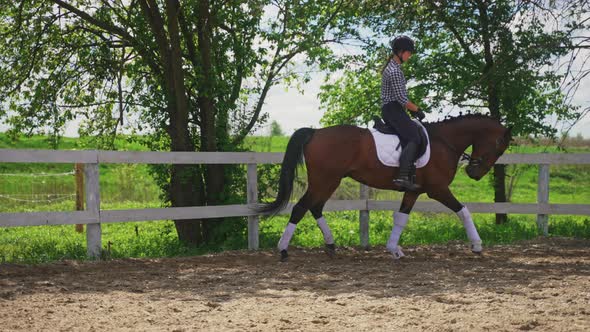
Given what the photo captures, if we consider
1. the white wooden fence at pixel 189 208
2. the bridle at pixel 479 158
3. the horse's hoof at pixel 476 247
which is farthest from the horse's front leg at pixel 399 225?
the white wooden fence at pixel 189 208

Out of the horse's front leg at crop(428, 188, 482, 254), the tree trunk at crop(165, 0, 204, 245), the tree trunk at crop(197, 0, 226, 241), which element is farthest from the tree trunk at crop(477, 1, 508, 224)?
the tree trunk at crop(165, 0, 204, 245)

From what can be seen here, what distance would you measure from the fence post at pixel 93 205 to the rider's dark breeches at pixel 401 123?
3.72 meters

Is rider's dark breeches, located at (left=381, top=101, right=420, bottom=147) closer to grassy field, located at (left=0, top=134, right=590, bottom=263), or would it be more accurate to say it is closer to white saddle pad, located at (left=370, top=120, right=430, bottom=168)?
white saddle pad, located at (left=370, top=120, right=430, bottom=168)

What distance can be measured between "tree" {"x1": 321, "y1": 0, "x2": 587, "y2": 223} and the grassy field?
101 centimetres

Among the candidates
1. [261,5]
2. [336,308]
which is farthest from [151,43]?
[336,308]

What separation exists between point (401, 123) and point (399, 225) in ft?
4.51

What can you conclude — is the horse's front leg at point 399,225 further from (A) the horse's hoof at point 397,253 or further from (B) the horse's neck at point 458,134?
(B) the horse's neck at point 458,134

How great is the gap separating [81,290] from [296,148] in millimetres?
3232

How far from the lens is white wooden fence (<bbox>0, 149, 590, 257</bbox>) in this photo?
7.88 meters

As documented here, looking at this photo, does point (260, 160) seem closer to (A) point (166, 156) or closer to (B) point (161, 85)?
(A) point (166, 156)

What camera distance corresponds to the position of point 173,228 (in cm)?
1455

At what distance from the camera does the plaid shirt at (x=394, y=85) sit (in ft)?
26.8

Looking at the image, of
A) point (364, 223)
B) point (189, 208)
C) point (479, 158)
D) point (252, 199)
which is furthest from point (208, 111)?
point (479, 158)

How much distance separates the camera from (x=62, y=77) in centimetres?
1193
